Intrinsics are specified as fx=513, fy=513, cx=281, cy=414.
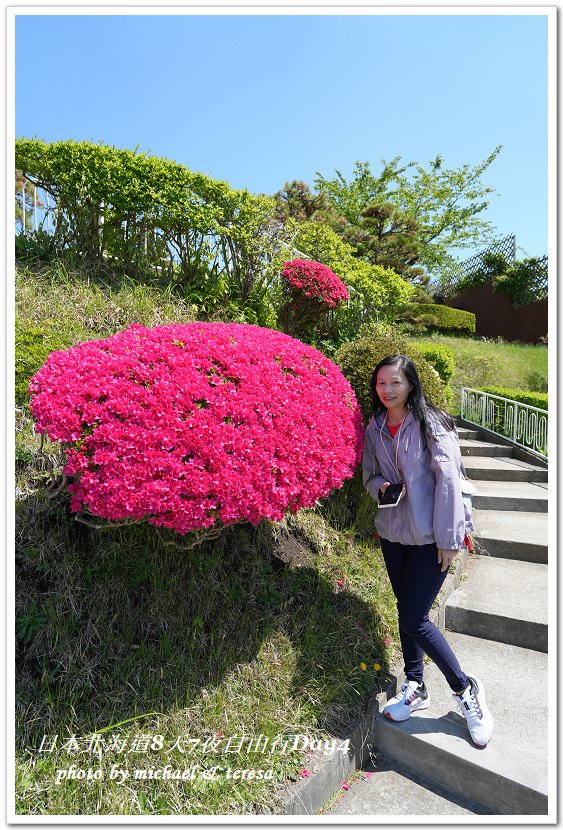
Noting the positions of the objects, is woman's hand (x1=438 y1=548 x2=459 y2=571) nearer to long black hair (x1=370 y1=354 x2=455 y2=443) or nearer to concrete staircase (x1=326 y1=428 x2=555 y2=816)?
long black hair (x1=370 y1=354 x2=455 y2=443)

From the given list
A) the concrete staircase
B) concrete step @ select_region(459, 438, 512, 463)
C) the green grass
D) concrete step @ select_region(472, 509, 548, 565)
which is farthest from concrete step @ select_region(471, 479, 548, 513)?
the green grass

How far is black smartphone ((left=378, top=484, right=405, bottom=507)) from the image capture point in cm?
263

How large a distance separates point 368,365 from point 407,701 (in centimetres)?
239

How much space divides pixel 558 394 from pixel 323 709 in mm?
2033

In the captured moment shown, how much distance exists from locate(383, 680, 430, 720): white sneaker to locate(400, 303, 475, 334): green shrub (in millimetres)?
14240

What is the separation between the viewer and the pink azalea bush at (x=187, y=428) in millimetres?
2207

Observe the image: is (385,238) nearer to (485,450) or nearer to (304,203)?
(304,203)

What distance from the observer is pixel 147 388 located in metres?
2.40

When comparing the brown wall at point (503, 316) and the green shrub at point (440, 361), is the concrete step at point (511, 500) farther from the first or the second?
the brown wall at point (503, 316)

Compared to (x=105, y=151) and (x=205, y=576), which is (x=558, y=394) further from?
(x=105, y=151)

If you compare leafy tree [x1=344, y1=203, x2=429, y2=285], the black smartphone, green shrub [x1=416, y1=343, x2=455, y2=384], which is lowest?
the black smartphone

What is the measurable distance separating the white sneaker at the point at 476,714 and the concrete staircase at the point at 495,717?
51 millimetres

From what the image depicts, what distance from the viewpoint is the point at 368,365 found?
4.15m
